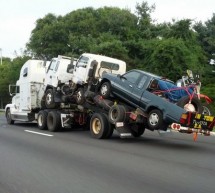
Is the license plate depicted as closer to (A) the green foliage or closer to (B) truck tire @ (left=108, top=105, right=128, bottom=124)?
(B) truck tire @ (left=108, top=105, right=128, bottom=124)

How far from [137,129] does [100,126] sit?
4.66ft

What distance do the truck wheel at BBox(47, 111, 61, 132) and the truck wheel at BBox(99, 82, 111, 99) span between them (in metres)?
3.09

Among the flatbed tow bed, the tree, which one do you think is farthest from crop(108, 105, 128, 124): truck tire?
the tree

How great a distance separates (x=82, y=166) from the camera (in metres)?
9.34

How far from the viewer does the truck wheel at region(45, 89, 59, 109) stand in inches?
722

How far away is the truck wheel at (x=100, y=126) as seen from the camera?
47.7 feet

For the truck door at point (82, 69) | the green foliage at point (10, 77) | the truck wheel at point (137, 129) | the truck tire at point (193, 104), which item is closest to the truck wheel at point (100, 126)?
the truck wheel at point (137, 129)

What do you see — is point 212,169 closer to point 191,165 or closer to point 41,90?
point 191,165

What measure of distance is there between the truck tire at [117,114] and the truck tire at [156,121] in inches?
41.4

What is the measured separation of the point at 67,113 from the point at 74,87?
1.32 m

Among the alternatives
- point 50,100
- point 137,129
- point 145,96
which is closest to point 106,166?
point 145,96

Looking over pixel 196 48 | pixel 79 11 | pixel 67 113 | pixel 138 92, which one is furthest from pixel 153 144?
pixel 79 11

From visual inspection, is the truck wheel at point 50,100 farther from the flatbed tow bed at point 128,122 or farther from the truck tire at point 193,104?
the truck tire at point 193,104

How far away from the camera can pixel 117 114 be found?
1398 cm
